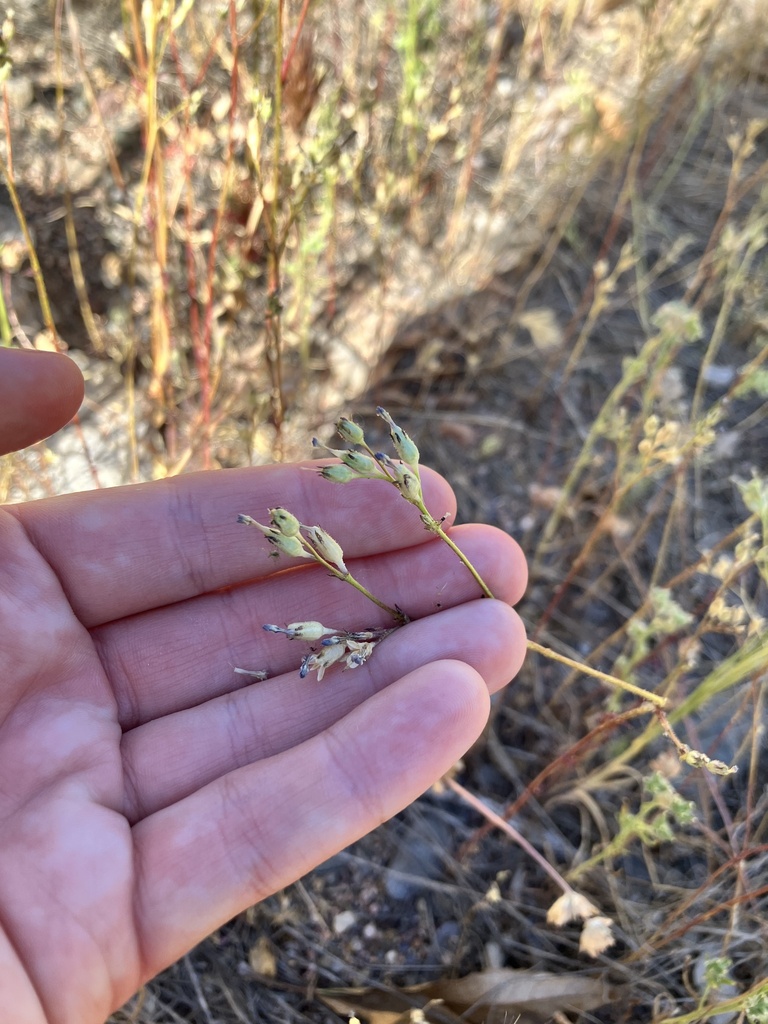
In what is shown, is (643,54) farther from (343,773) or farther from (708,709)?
(343,773)

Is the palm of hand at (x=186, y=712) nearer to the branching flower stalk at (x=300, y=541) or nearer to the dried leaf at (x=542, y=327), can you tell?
the branching flower stalk at (x=300, y=541)

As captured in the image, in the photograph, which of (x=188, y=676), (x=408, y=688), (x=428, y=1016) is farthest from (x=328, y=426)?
(x=428, y=1016)

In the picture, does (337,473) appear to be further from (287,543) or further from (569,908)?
(569,908)

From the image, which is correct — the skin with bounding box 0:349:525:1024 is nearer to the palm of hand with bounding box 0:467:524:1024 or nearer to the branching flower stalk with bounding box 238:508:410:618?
the palm of hand with bounding box 0:467:524:1024

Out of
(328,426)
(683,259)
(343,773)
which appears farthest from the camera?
(683,259)

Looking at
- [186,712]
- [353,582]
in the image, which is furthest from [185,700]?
[353,582]

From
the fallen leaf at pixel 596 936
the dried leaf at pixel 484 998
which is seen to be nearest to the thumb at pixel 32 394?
the dried leaf at pixel 484 998
